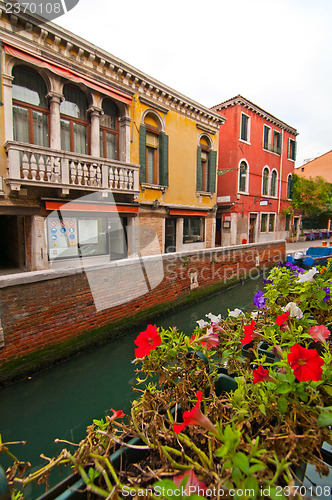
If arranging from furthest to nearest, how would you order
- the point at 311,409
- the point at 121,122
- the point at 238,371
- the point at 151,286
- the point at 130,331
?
the point at 121,122
the point at 151,286
the point at 130,331
the point at 238,371
the point at 311,409

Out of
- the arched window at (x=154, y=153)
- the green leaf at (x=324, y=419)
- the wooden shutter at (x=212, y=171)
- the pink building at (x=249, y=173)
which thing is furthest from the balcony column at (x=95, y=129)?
the pink building at (x=249, y=173)

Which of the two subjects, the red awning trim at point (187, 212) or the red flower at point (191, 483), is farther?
the red awning trim at point (187, 212)

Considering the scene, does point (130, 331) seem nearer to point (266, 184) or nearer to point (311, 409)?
point (311, 409)

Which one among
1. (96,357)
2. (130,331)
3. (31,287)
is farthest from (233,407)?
(130,331)

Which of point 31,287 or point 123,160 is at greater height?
point 123,160

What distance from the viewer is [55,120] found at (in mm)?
5898

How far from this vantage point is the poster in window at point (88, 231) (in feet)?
22.2

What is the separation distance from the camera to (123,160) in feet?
24.6

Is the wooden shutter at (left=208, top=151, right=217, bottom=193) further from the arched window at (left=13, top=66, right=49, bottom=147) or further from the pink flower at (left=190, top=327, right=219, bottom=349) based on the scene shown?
the pink flower at (left=190, top=327, right=219, bottom=349)

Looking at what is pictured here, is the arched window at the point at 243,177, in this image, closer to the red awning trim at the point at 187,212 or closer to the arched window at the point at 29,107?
the red awning trim at the point at 187,212

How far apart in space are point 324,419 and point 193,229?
969cm

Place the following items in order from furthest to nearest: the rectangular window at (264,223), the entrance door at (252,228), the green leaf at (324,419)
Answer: the rectangular window at (264,223)
the entrance door at (252,228)
the green leaf at (324,419)

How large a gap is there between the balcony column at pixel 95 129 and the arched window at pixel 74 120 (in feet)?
0.66

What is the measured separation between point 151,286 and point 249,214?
29.5 feet
